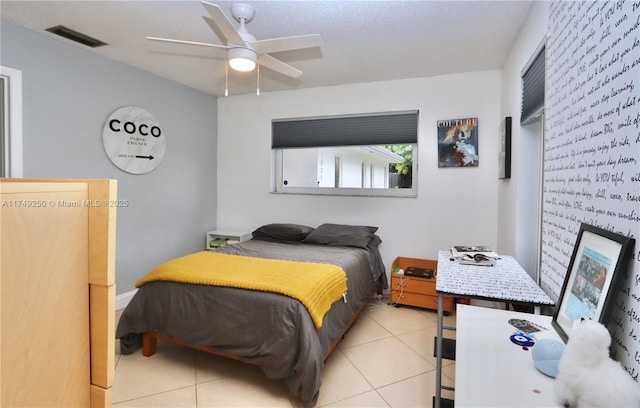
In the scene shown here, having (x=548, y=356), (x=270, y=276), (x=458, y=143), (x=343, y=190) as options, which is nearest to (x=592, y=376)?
(x=548, y=356)

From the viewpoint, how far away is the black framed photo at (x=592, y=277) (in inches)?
35.8

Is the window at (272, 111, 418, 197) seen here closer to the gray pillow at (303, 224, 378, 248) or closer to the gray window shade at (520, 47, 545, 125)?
the gray pillow at (303, 224, 378, 248)

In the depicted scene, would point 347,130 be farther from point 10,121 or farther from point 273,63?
point 10,121

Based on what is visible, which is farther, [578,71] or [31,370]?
[578,71]

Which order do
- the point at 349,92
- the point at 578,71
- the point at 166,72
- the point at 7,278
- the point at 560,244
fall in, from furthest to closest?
the point at 349,92, the point at 166,72, the point at 560,244, the point at 578,71, the point at 7,278

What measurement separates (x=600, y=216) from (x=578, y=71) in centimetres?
60

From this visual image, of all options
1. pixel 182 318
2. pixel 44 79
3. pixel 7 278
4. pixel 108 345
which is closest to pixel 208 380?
pixel 182 318

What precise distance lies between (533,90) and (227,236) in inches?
138

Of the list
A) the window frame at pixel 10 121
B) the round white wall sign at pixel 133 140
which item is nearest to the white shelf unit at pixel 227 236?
the round white wall sign at pixel 133 140

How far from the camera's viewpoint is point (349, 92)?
387 centimetres

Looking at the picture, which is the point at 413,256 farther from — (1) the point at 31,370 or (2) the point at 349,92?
(1) the point at 31,370

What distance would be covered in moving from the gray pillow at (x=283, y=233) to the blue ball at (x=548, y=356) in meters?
2.74

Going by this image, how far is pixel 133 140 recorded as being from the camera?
3.41 m

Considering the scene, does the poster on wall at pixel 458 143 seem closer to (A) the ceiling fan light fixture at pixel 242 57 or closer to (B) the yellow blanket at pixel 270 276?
(B) the yellow blanket at pixel 270 276
